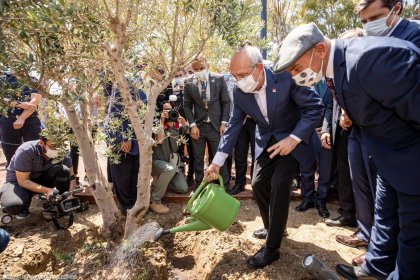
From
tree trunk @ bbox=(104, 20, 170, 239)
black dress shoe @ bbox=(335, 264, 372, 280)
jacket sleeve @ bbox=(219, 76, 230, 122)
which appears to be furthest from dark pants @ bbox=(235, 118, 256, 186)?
black dress shoe @ bbox=(335, 264, 372, 280)

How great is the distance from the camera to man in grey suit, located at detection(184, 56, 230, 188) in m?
4.66

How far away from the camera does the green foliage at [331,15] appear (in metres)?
13.4

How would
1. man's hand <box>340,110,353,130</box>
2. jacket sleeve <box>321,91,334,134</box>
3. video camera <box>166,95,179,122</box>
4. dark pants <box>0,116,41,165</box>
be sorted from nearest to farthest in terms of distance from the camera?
man's hand <box>340,110,353,130</box> < jacket sleeve <box>321,91,334,134</box> < video camera <box>166,95,179,122</box> < dark pants <box>0,116,41,165</box>

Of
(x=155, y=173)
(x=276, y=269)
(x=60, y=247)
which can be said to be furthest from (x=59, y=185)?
(x=276, y=269)

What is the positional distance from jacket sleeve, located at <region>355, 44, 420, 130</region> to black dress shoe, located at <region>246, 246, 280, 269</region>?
63.3 inches

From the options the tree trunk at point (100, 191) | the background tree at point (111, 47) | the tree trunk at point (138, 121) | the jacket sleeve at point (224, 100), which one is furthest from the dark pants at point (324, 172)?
the tree trunk at point (100, 191)

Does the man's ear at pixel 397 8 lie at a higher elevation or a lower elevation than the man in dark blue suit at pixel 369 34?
higher

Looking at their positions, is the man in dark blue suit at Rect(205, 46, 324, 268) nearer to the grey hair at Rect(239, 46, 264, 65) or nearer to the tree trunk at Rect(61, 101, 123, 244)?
the grey hair at Rect(239, 46, 264, 65)

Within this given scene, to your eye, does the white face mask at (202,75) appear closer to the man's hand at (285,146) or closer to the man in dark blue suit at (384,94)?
the man's hand at (285,146)

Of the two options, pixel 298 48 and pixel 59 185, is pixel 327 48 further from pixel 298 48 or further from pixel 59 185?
pixel 59 185

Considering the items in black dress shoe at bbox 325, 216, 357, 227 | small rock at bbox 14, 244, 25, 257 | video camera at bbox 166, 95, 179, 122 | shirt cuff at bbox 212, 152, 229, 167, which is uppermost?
video camera at bbox 166, 95, 179, 122

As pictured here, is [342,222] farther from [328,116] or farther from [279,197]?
[279,197]

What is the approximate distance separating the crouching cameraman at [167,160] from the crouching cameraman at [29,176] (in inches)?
48.3

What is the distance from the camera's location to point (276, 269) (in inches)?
107
